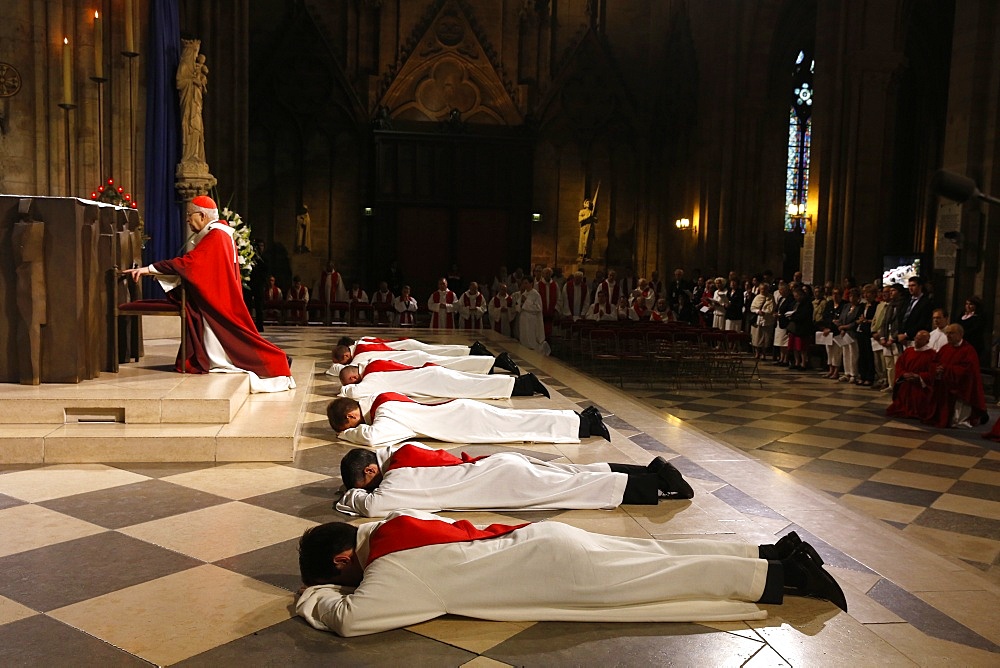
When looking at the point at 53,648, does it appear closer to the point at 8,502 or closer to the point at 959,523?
the point at 8,502

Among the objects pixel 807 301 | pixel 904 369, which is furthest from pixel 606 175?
pixel 904 369

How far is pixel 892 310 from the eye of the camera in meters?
A: 12.4

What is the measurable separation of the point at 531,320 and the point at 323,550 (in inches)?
526

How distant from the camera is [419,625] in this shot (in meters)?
3.13

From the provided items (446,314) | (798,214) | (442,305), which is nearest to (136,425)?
(442,305)

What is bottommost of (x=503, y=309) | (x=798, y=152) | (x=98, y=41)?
(x=503, y=309)

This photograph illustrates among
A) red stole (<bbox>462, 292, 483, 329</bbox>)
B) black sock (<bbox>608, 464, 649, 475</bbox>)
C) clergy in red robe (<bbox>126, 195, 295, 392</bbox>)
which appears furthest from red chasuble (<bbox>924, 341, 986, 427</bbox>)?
red stole (<bbox>462, 292, 483, 329</bbox>)

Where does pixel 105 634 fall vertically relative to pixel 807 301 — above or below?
below

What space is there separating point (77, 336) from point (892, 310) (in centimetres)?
1108

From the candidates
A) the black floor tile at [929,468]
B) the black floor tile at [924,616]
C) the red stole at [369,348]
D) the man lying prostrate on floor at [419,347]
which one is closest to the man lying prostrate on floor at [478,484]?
the black floor tile at [924,616]

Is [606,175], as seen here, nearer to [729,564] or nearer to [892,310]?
[892,310]

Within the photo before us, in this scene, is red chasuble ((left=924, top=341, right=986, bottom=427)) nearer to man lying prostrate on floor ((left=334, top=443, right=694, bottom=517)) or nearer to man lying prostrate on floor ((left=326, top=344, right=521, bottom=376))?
man lying prostrate on floor ((left=326, top=344, right=521, bottom=376))

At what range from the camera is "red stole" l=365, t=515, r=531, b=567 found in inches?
124

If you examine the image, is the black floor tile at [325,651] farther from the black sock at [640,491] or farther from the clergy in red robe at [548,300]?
the clergy in red robe at [548,300]
